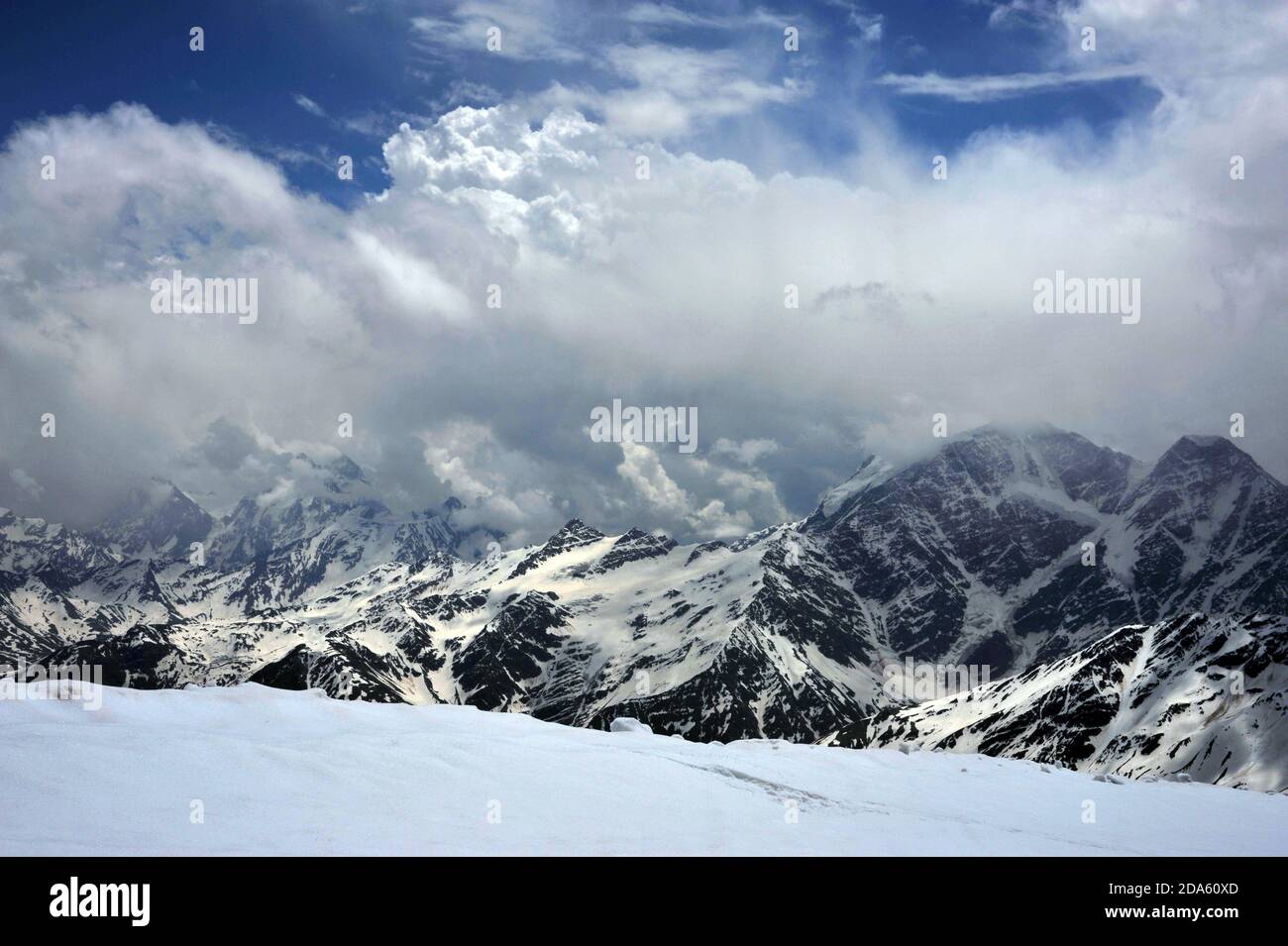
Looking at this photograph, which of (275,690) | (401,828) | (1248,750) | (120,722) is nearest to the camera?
(401,828)

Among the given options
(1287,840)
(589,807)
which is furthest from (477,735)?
(1287,840)

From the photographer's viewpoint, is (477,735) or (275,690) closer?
(477,735)

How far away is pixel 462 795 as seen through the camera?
17.6m

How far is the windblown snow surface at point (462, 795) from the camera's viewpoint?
47.6 ft

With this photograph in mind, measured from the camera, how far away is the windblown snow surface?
14.5 metres

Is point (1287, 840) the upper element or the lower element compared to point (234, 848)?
lower
